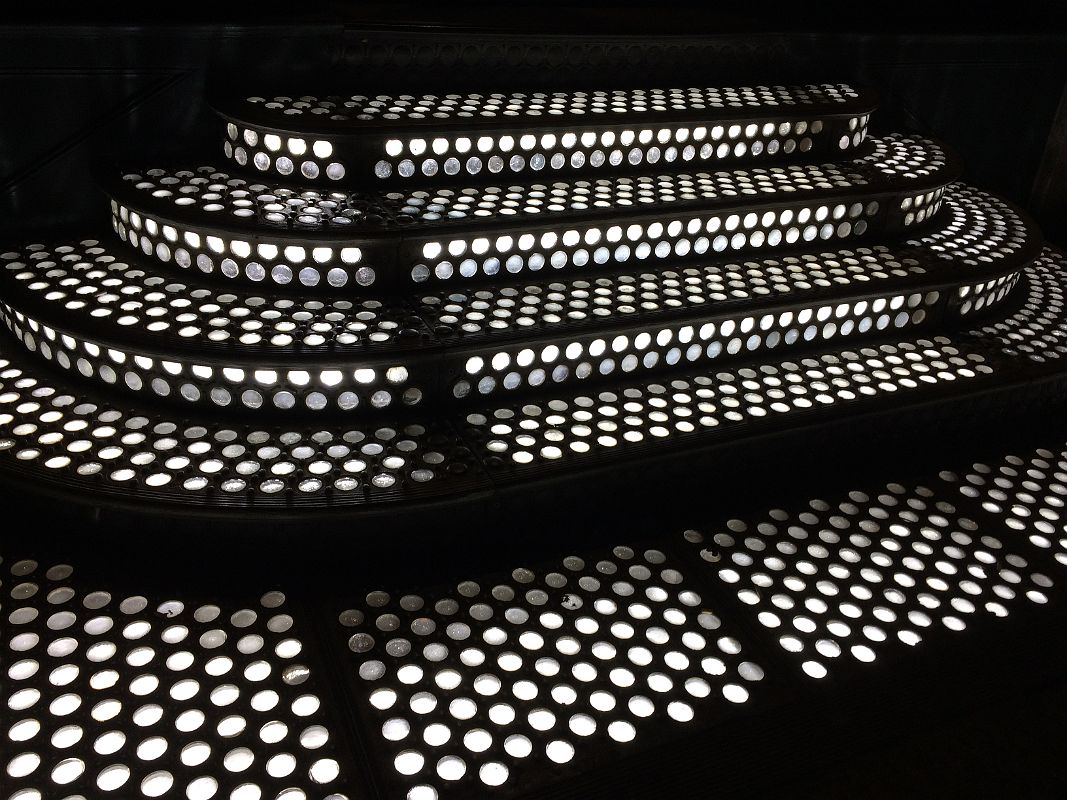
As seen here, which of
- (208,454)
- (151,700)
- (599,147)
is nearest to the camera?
(151,700)

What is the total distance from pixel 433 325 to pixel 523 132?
895 millimetres

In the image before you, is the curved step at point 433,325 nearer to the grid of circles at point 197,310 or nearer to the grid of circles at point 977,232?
the grid of circles at point 197,310

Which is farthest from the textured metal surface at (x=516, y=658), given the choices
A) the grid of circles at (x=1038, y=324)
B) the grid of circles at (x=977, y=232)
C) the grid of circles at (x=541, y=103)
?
the grid of circles at (x=541, y=103)

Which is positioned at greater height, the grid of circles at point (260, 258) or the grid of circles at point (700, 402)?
the grid of circles at point (260, 258)

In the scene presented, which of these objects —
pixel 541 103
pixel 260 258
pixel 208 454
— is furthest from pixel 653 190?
pixel 208 454

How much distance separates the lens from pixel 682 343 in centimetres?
259

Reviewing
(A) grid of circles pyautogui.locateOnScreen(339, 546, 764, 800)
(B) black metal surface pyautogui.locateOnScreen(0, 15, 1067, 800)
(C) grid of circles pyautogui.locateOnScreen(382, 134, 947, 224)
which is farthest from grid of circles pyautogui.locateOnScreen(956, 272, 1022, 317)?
(A) grid of circles pyautogui.locateOnScreen(339, 546, 764, 800)

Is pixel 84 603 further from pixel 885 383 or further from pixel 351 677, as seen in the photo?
pixel 885 383

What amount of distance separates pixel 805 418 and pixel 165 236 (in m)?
2.01

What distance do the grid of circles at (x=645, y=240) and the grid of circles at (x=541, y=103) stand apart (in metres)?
0.53

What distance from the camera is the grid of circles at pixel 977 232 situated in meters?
3.12

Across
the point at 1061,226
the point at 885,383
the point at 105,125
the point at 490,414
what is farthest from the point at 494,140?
the point at 1061,226

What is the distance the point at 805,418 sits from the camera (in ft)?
7.96

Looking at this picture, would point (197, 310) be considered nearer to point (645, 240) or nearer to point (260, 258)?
point (260, 258)
